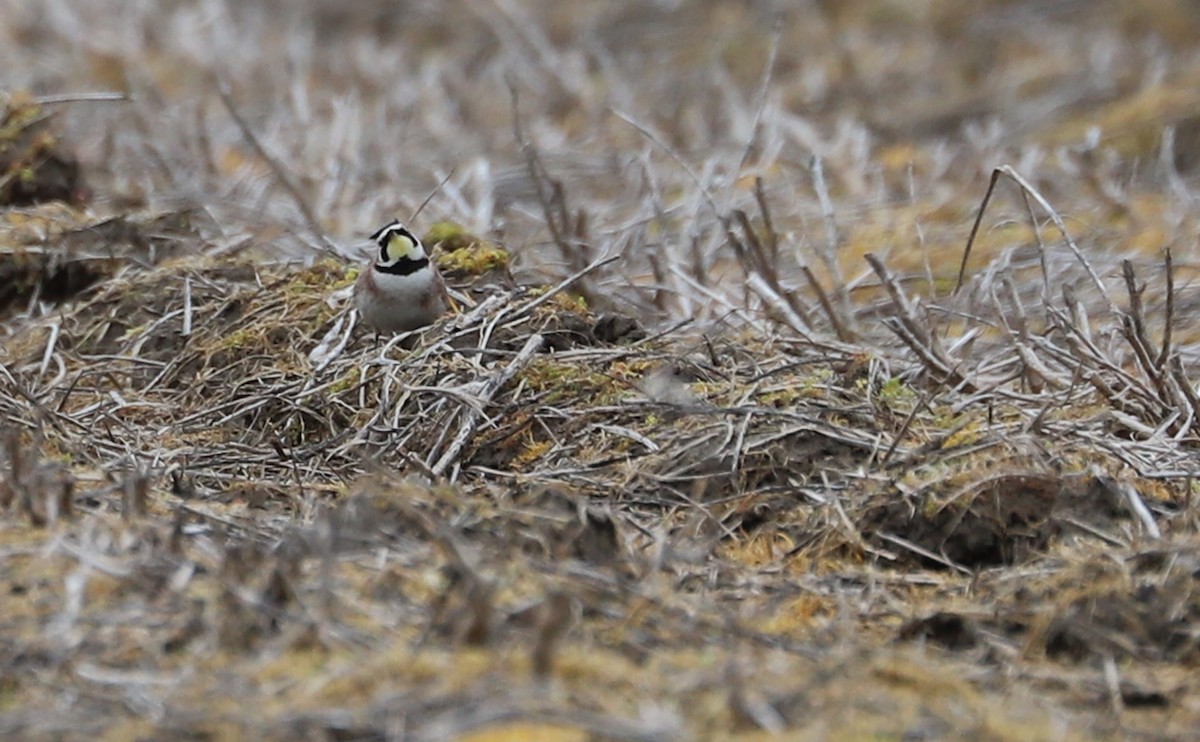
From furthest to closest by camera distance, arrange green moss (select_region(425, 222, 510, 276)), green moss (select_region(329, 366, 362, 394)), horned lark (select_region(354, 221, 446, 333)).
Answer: green moss (select_region(425, 222, 510, 276))
horned lark (select_region(354, 221, 446, 333))
green moss (select_region(329, 366, 362, 394))

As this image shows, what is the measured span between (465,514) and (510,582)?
450 millimetres

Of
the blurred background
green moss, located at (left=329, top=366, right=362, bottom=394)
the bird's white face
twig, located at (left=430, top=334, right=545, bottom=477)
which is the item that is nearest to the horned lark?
the bird's white face

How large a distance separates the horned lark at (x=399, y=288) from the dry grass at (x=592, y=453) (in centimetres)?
10

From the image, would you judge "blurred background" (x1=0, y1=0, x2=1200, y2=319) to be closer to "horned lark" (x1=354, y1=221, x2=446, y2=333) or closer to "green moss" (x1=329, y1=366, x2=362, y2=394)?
"horned lark" (x1=354, y1=221, x2=446, y2=333)

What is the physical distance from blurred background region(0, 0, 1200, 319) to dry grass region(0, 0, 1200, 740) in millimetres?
63

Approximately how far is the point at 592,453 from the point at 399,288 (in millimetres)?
980

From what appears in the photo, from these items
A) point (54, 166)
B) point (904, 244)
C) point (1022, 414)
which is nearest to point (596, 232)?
point (904, 244)

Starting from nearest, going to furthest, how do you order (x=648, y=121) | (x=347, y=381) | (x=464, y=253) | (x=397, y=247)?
(x=347, y=381) → (x=397, y=247) → (x=464, y=253) → (x=648, y=121)

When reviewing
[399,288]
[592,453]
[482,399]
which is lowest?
[592,453]

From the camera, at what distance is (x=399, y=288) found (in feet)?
18.2

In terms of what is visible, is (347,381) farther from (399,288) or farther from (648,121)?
(648,121)

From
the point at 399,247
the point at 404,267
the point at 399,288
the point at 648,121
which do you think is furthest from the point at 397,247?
the point at 648,121

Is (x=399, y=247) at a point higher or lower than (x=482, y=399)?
higher

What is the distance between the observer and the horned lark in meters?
5.55
